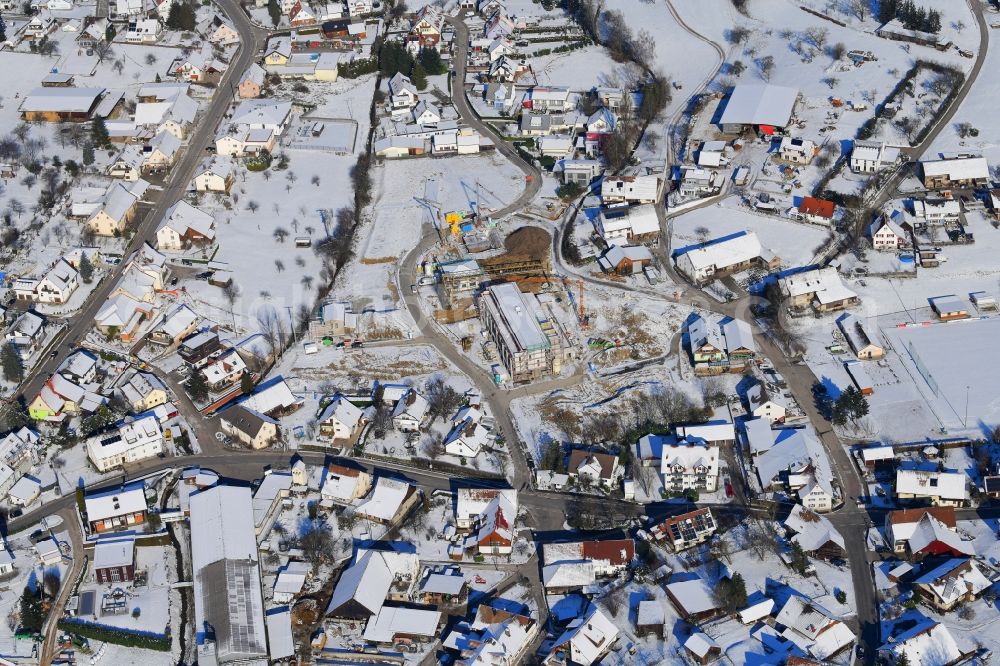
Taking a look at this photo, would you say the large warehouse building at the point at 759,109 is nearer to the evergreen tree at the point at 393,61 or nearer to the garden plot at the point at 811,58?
the garden plot at the point at 811,58

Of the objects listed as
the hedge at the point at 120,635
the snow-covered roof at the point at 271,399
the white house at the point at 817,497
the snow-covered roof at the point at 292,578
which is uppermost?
the snow-covered roof at the point at 271,399

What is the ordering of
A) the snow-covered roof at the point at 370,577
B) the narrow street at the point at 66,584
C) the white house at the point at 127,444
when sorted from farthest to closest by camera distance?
the white house at the point at 127,444 < the snow-covered roof at the point at 370,577 < the narrow street at the point at 66,584

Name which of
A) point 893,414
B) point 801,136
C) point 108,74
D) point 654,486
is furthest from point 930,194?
point 108,74

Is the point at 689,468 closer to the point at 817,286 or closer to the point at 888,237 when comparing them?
the point at 817,286

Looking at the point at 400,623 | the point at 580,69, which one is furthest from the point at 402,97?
the point at 400,623

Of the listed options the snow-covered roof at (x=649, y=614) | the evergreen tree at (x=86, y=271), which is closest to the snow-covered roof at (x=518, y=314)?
the snow-covered roof at (x=649, y=614)

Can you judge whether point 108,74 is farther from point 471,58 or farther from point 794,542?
point 794,542
